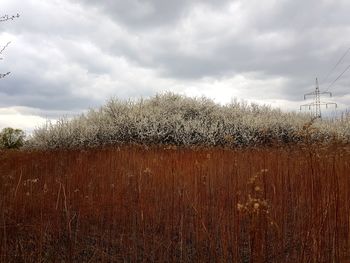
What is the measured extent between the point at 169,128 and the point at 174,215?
7560 millimetres

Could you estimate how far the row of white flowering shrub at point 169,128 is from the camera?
12789 millimetres

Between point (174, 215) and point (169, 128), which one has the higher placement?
point (169, 128)

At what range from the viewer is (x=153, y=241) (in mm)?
4707

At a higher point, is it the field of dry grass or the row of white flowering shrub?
the row of white flowering shrub

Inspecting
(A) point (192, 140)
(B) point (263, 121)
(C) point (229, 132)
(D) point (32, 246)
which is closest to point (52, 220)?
(D) point (32, 246)

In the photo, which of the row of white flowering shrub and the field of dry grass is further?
the row of white flowering shrub

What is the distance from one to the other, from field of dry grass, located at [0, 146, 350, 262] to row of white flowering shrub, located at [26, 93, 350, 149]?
3852 mm

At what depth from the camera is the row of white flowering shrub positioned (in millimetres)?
12789

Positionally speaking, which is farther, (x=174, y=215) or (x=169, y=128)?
(x=169, y=128)

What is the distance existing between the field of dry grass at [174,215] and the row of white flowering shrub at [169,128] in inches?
152

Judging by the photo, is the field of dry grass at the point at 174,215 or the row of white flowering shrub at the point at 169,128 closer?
the field of dry grass at the point at 174,215

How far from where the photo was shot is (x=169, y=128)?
12.9 m

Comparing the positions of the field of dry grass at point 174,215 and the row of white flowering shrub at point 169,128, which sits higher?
the row of white flowering shrub at point 169,128

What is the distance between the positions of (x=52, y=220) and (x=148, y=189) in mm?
2233
